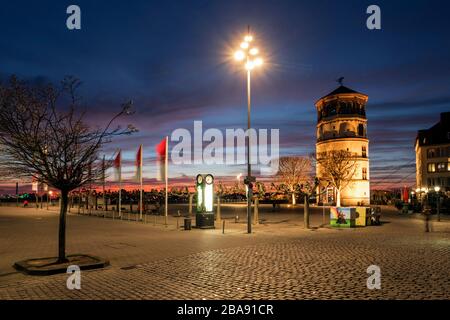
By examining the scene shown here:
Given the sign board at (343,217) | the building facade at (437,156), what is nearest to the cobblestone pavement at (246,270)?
the sign board at (343,217)

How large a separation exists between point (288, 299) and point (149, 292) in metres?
3.10

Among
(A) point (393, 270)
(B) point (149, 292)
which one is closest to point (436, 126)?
(A) point (393, 270)

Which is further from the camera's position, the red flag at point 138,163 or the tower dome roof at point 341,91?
the tower dome roof at point 341,91

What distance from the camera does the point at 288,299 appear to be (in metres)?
8.59

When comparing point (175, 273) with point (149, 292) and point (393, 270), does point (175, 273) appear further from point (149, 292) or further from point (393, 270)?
point (393, 270)

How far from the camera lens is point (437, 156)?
86750mm

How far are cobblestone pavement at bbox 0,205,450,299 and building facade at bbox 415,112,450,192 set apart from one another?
242 ft

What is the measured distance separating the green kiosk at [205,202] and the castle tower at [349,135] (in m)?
44.7

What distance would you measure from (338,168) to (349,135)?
891 cm

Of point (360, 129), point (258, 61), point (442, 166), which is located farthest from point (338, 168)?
point (258, 61)

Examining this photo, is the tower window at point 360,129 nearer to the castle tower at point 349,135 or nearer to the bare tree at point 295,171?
the castle tower at point 349,135

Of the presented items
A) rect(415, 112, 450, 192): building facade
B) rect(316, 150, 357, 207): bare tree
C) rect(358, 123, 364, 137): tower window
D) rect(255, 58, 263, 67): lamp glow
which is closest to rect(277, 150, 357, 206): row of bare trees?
rect(316, 150, 357, 207): bare tree

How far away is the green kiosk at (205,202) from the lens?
26984 mm
